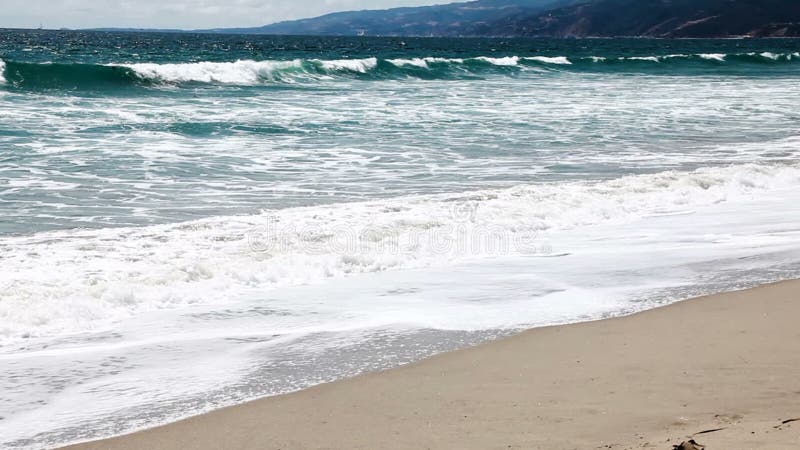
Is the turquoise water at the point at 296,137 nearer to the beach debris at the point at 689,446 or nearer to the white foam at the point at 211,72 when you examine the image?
the white foam at the point at 211,72

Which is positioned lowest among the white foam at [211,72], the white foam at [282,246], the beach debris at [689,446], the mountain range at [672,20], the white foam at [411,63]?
the white foam at [282,246]

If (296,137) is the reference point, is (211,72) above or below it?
above

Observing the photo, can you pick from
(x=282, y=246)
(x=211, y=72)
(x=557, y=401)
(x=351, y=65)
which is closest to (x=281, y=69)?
(x=211, y=72)

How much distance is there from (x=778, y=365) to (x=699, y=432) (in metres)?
1.24

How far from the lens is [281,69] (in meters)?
38.2

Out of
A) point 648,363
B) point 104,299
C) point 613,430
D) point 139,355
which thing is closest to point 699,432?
point 613,430

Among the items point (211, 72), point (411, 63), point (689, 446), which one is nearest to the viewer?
point (689, 446)

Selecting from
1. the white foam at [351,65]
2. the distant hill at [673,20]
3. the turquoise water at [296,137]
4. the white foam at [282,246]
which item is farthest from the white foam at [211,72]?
the distant hill at [673,20]

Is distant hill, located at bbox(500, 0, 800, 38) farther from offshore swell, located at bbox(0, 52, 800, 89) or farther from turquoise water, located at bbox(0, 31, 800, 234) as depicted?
turquoise water, located at bbox(0, 31, 800, 234)

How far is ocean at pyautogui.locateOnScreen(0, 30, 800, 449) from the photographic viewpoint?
16.9 feet

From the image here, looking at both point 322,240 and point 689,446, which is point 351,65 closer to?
point 322,240

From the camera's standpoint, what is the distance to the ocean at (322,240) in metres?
5.14

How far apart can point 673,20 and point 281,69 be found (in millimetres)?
147578

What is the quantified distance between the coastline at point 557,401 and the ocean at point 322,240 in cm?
32
